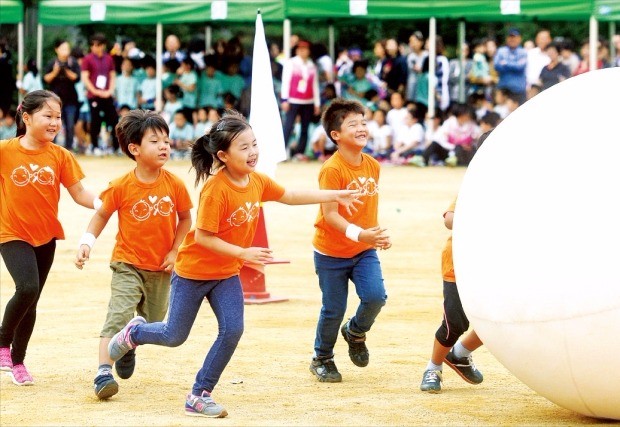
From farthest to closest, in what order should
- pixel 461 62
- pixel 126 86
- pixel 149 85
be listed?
pixel 126 86, pixel 149 85, pixel 461 62

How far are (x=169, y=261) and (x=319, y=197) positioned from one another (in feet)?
3.24

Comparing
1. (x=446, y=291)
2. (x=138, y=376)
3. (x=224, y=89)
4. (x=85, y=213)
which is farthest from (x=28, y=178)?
(x=224, y=89)


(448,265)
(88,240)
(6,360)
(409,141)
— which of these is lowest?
(6,360)

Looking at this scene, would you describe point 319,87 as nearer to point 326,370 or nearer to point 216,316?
point 326,370

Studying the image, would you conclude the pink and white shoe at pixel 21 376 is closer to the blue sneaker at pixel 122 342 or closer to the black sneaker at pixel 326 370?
the blue sneaker at pixel 122 342

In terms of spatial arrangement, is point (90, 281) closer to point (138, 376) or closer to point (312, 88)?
point (138, 376)

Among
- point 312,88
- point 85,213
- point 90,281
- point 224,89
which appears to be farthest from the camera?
point 224,89

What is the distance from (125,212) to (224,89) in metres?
18.2

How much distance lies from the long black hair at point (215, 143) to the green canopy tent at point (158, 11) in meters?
15.9

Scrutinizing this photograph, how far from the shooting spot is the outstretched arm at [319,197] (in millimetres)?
7516

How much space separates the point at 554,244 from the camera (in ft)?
20.1

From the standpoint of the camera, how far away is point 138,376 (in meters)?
8.30

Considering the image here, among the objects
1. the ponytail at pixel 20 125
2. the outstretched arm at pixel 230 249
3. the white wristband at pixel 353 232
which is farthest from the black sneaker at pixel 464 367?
the ponytail at pixel 20 125

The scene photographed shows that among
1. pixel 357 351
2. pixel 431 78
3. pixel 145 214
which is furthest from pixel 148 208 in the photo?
pixel 431 78
